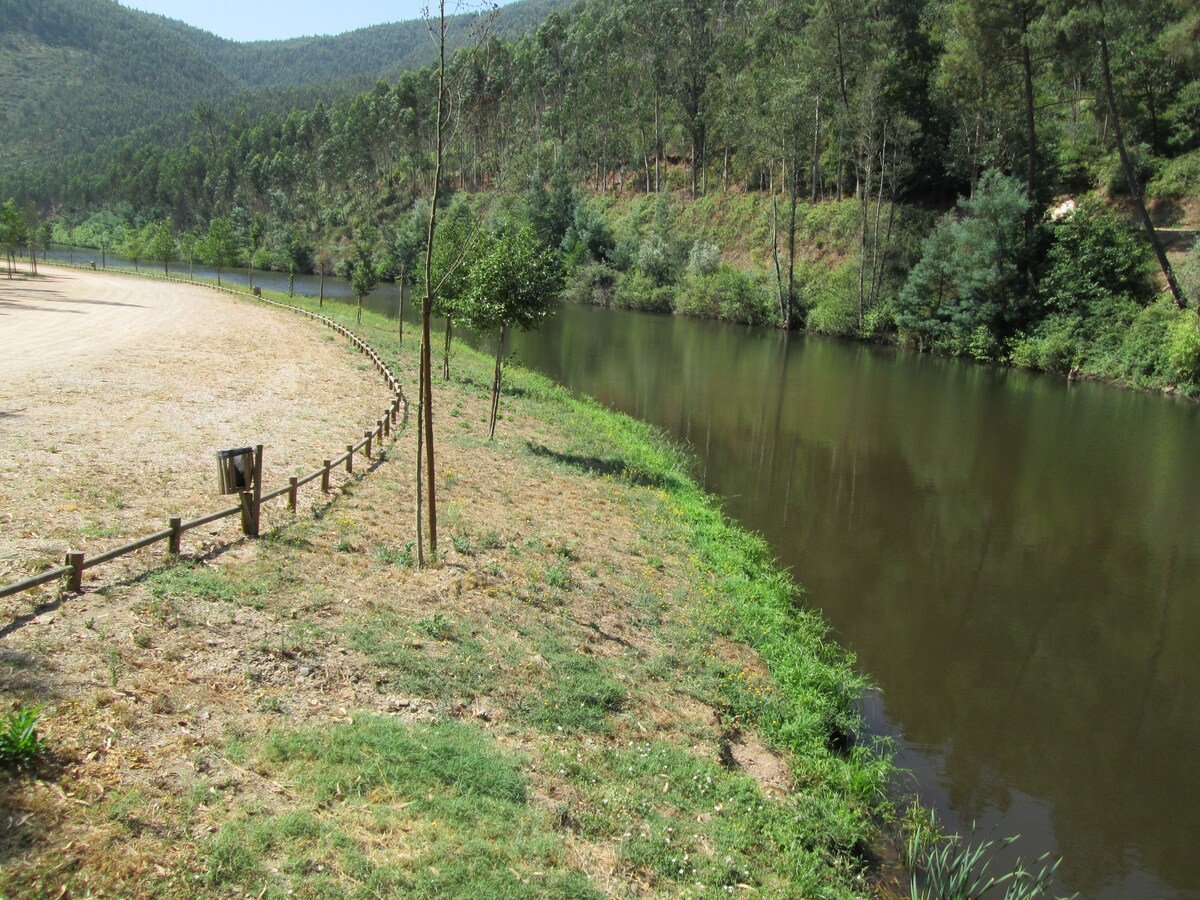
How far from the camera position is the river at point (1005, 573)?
8.97 meters

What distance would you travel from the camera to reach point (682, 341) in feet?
164

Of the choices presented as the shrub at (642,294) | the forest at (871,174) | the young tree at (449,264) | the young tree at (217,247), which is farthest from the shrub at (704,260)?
the young tree at (217,247)

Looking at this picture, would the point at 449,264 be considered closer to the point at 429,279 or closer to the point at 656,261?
the point at 429,279

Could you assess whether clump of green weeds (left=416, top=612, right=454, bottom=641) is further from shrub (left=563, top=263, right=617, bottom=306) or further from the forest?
shrub (left=563, top=263, right=617, bottom=306)

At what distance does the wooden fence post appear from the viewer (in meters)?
8.27

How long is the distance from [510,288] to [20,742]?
14.9 m

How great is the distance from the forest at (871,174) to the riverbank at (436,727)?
4889 mm

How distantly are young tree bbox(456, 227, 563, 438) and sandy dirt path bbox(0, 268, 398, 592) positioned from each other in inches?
156

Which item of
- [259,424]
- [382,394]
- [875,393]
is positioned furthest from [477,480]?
[875,393]

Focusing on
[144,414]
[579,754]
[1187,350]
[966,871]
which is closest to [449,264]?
[144,414]

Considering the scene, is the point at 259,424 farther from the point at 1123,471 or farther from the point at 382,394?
the point at 1123,471

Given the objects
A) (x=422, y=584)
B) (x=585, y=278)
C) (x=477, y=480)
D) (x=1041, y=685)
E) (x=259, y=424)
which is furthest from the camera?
(x=585, y=278)

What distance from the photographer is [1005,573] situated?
51.5ft

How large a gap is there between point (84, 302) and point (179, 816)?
148ft
